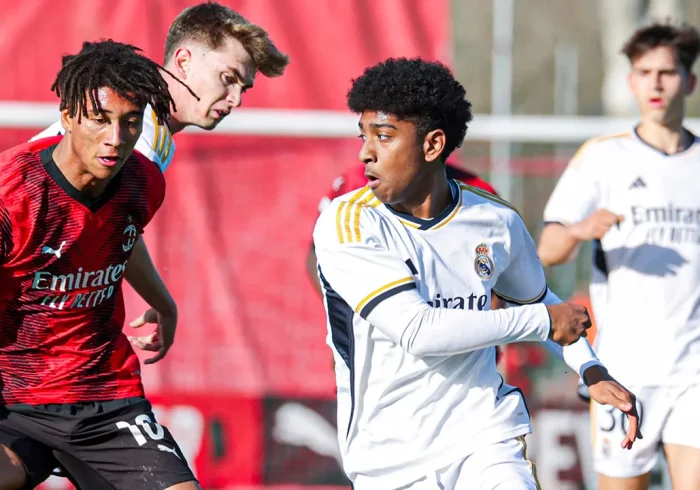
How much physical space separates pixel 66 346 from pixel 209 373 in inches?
120

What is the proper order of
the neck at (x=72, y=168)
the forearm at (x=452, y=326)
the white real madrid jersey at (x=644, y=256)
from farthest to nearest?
the white real madrid jersey at (x=644, y=256)
the neck at (x=72, y=168)
the forearm at (x=452, y=326)

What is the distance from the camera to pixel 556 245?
17.0ft

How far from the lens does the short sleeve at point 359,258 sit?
344cm

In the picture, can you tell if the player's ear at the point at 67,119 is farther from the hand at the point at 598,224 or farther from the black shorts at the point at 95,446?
the hand at the point at 598,224

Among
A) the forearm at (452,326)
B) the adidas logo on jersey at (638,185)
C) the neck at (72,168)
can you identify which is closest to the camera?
the forearm at (452,326)

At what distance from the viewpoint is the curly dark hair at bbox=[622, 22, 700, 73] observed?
555cm

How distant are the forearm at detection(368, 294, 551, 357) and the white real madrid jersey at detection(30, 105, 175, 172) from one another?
1286mm

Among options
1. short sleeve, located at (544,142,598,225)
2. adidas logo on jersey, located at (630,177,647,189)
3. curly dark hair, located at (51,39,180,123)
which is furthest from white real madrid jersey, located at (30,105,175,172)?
adidas logo on jersey, located at (630,177,647,189)

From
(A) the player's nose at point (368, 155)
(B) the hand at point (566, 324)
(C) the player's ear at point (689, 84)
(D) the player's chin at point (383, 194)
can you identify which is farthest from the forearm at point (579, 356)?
(C) the player's ear at point (689, 84)

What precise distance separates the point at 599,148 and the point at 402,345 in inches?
97.7

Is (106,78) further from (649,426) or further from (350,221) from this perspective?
(649,426)

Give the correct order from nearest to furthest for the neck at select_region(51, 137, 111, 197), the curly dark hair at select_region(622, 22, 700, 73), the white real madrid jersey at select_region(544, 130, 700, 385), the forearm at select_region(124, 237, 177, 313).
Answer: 1. the neck at select_region(51, 137, 111, 197)
2. the forearm at select_region(124, 237, 177, 313)
3. the white real madrid jersey at select_region(544, 130, 700, 385)
4. the curly dark hair at select_region(622, 22, 700, 73)

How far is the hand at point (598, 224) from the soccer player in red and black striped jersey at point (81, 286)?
1895 mm

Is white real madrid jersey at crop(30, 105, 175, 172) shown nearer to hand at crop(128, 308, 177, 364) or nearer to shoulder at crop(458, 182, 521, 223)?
hand at crop(128, 308, 177, 364)
